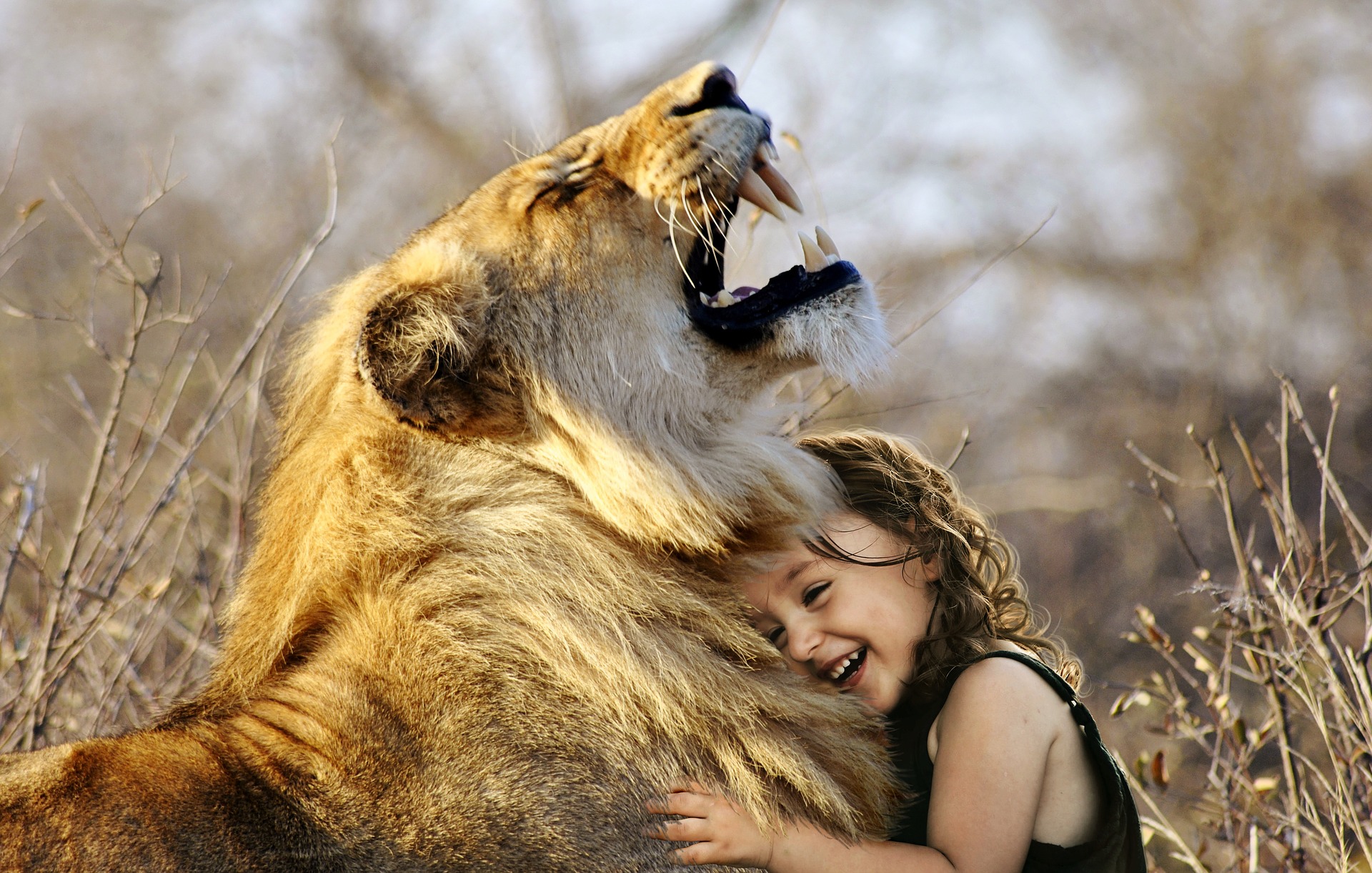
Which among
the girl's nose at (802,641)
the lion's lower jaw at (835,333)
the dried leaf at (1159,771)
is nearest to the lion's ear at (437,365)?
the lion's lower jaw at (835,333)

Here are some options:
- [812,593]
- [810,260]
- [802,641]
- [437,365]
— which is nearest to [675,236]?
[810,260]

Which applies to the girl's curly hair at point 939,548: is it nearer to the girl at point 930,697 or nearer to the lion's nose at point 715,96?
the girl at point 930,697

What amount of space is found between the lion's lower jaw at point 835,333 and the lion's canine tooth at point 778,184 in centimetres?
28

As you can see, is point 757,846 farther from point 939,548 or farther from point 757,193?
point 757,193

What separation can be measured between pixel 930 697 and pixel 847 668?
8.6 inches

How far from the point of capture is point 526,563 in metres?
2.72

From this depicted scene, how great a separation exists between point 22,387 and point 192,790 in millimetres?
10089

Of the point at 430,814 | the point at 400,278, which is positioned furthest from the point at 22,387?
the point at 430,814

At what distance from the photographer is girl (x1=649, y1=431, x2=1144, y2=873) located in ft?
8.57

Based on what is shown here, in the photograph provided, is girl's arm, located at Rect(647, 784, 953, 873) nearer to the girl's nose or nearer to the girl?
the girl

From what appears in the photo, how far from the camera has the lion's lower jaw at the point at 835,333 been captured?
3154mm

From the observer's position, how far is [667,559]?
2.89 meters

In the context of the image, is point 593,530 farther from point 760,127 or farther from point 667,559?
point 760,127

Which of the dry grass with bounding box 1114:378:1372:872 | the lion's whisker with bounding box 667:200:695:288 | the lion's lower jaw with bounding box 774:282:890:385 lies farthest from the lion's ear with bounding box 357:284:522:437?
the dry grass with bounding box 1114:378:1372:872
